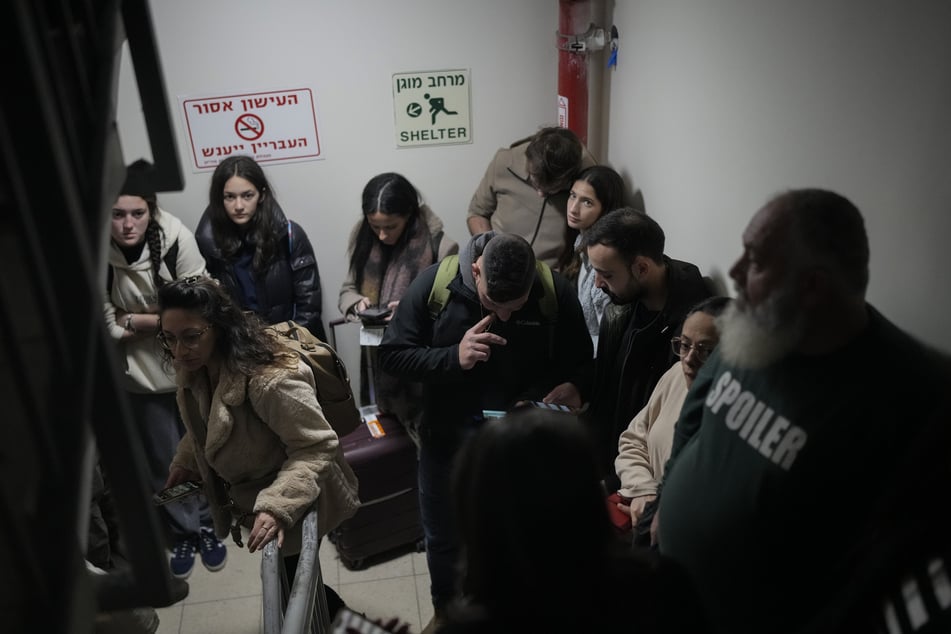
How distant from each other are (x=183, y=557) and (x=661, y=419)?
2609mm

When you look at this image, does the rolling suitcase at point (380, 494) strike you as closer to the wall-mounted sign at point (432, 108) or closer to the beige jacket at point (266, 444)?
the beige jacket at point (266, 444)

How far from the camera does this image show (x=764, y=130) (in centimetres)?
216

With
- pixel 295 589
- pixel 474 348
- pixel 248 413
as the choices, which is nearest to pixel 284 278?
pixel 474 348

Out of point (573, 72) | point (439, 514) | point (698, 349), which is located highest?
point (573, 72)

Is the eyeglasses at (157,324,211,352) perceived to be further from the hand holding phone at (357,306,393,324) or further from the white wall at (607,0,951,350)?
the white wall at (607,0,951,350)

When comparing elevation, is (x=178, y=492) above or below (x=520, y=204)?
below

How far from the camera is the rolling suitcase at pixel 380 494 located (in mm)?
3291

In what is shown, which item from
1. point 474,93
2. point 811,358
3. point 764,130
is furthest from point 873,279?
point 474,93

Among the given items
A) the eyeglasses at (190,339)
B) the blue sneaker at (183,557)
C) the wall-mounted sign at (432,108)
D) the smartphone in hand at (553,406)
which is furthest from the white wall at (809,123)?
the blue sneaker at (183,557)

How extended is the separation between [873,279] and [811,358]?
432 mm

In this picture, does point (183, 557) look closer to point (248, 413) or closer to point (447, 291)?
point (248, 413)

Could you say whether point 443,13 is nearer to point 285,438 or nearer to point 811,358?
point 285,438

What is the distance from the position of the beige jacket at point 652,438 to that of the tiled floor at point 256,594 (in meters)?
1.52

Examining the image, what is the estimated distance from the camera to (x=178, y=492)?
2111mm
